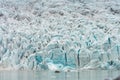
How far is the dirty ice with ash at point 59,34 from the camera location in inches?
992

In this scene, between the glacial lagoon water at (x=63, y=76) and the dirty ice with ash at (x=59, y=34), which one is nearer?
the glacial lagoon water at (x=63, y=76)

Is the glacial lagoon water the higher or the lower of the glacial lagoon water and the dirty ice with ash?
the lower

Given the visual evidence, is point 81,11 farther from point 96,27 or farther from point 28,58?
point 28,58

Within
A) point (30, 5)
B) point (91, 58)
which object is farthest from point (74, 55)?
point (30, 5)

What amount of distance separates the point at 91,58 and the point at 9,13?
426 inches

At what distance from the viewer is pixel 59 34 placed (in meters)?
28.6

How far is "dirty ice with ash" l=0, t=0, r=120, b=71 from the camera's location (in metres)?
25.2

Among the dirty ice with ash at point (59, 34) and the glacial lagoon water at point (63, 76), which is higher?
the dirty ice with ash at point (59, 34)

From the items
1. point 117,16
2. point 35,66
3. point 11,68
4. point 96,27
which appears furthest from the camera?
point 117,16

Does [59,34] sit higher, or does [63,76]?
[59,34]

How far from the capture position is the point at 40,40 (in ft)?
92.4

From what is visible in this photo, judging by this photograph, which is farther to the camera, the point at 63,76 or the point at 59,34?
the point at 59,34

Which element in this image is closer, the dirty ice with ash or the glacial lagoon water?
the glacial lagoon water

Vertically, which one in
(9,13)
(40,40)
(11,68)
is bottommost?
(11,68)
